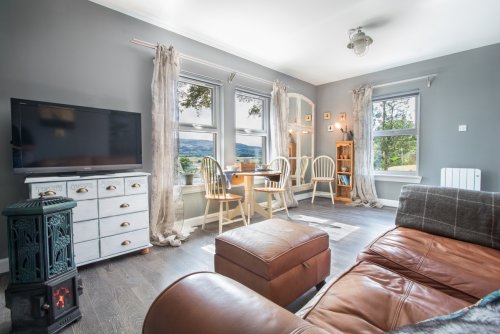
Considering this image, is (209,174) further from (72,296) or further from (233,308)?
(233,308)

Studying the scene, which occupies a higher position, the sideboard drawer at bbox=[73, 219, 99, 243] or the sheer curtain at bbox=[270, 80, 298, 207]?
the sheer curtain at bbox=[270, 80, 298, 207]

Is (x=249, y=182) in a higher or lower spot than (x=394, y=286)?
higher

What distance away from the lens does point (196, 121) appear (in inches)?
130

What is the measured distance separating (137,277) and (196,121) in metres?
2.10

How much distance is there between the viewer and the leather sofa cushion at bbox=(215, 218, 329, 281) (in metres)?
1.31

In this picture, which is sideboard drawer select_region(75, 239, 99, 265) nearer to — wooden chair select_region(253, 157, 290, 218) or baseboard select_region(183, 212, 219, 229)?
baseboard select_region(183, 212, 219, 229)

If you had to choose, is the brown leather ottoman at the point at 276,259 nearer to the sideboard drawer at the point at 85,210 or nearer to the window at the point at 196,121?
the sideboard drawer at the point at 85,210

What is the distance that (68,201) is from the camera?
151 centimetres

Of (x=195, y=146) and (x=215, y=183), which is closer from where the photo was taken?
(x=215, y=183)

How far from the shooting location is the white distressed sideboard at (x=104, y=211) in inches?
74.5

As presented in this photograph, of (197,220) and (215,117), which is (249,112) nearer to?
(215,117)

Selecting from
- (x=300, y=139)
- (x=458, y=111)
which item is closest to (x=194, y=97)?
(x=300, y=139)

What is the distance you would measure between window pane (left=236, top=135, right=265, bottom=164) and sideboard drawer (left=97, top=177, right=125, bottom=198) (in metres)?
1.91

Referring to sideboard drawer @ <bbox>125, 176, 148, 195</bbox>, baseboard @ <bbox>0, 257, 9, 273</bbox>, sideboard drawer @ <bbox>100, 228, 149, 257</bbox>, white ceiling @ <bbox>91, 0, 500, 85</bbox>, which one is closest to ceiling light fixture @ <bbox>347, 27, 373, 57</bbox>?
white ceiling @ <bbox>91, 0, 500, 85</bbox>
